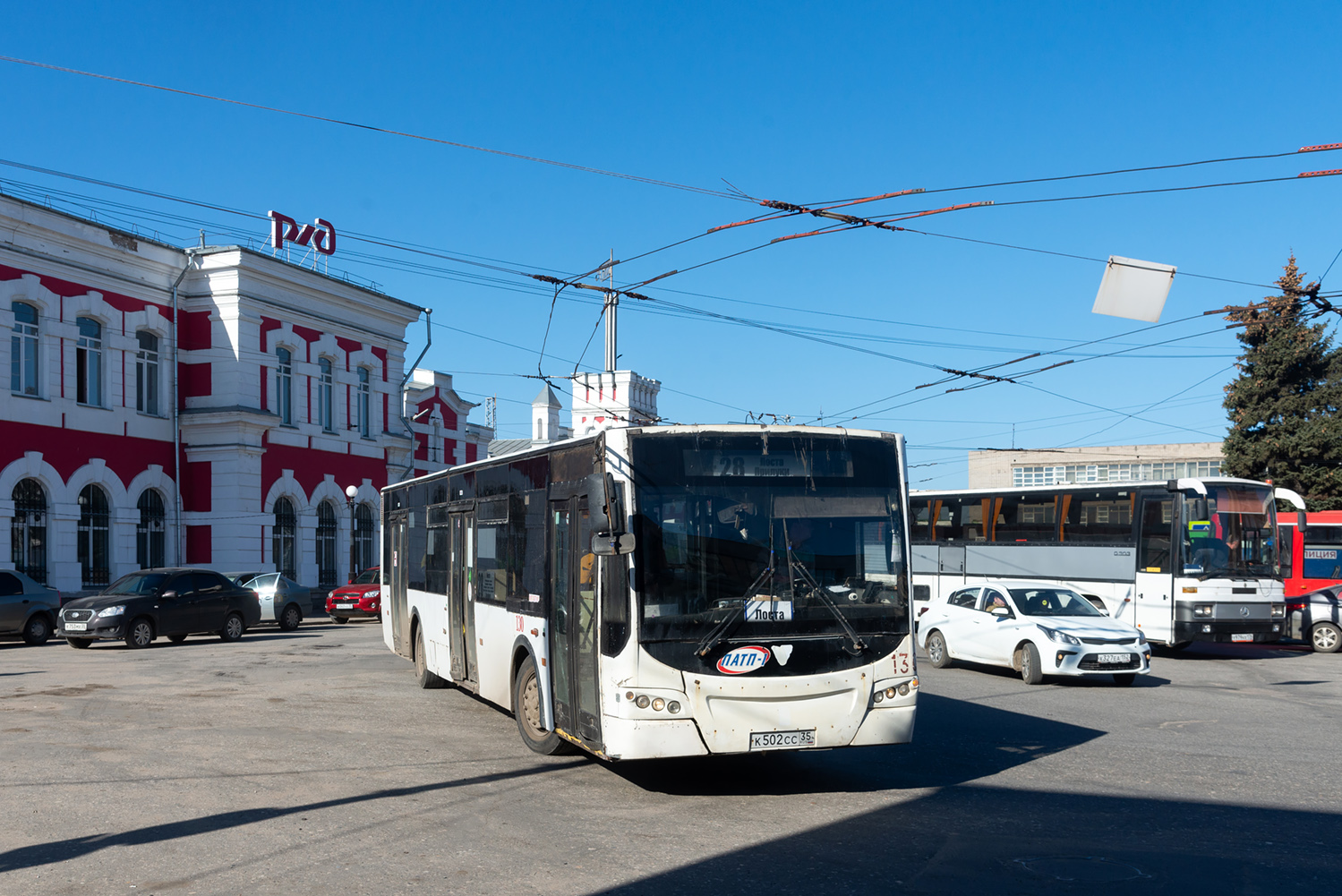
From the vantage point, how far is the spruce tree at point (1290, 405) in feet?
141

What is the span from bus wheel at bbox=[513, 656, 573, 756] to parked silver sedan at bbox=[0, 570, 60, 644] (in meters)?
17.9

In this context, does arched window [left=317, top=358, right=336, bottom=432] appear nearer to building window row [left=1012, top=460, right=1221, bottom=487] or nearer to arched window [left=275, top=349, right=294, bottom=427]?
arched window [left=275, top=349, right=294, bottom=427]

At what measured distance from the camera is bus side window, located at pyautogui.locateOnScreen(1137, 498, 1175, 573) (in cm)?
2173

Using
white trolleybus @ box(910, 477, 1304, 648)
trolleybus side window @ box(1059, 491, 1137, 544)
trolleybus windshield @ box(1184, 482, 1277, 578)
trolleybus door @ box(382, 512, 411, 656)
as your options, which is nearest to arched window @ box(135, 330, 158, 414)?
trolleybus door @ box(382, 512, 411, 656)

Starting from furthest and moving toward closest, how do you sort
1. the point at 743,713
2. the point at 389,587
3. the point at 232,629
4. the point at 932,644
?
the point at 232,629, the point at 932,644, the point at 389,587, the point at 743,713

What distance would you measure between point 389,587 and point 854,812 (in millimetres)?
11311

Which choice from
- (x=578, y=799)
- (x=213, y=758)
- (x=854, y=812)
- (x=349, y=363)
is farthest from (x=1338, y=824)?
(x=349, y=363)

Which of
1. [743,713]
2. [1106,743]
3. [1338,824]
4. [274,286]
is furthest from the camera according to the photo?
[274,286]

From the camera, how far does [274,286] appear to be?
39125 mm

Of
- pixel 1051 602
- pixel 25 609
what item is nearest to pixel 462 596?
pixel 1051 602

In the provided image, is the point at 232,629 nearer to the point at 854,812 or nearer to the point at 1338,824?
the point at 854,812

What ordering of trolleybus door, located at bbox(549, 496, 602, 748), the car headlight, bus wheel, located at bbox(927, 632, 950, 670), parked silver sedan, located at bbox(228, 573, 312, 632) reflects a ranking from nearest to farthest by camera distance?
1. trolleybus door, located at bbox(549, 496, 602, 748)
2. the car headlight
3. bus wheel, located at bbox(927, 632, 950, 670)
4. parked silver sedan, located at bbox(228, 573, 312, 632)

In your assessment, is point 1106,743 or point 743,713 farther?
point 1106,743

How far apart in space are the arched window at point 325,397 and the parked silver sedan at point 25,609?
55.7 ft
